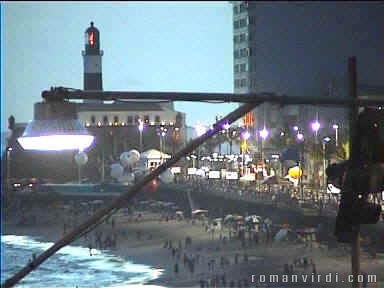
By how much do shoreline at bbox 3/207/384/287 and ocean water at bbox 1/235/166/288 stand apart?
0.23 m

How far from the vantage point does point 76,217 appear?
14.6 m

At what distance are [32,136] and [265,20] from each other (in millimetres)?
11380

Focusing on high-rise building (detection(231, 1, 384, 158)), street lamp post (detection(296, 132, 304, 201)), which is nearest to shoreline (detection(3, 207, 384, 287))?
street lamp post (detection(296, 132, 304, 201))

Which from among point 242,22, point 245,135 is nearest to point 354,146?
point 245,135

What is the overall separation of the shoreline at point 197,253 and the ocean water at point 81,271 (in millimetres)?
229

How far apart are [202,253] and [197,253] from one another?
7 cm

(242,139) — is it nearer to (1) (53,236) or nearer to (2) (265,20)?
(2) (265,20)

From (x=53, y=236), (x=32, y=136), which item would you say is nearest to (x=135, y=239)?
(x=53, y=236)

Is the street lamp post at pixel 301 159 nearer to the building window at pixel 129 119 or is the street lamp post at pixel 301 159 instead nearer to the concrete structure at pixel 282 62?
the concrete structure at pixel 282 62

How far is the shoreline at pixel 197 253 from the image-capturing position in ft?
23.9

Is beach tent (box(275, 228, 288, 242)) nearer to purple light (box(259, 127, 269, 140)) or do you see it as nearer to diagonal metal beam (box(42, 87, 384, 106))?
purple light (box(259, 127, 269, 140))

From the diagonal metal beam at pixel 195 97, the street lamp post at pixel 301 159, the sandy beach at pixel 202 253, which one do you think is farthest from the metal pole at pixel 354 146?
the street lamp post at pixel 301 159

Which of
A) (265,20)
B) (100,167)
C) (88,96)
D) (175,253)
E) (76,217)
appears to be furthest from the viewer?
(76,217)

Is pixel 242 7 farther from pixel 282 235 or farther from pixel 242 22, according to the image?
pixel 282 235
